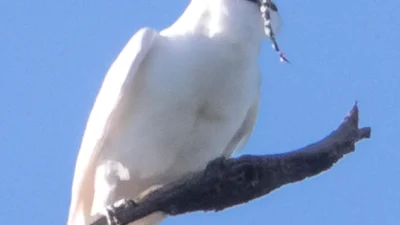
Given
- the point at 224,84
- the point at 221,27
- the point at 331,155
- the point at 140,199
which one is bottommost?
the point at 331,155

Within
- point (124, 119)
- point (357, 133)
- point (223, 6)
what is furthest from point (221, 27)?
point (357, 133)

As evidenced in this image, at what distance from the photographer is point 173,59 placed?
405 centimetres

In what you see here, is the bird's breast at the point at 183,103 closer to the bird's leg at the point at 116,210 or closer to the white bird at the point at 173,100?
the white bird at the point at 173,100

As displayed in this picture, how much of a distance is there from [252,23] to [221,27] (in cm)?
15

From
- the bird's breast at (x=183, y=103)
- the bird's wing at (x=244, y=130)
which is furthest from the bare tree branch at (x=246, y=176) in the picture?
the bird's wing at (x=244, y=130)

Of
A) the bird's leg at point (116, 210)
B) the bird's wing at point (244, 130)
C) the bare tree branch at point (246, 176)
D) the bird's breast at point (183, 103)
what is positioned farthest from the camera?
the bird's wing at point (244, 130)

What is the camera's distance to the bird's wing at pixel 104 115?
13.4ft

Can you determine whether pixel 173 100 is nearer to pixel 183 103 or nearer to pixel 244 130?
pixel 183 103

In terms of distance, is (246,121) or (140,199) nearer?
(140,199)

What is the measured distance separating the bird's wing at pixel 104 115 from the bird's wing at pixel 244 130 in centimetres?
65

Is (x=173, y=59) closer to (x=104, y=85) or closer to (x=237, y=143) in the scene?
(x=104, y=85)

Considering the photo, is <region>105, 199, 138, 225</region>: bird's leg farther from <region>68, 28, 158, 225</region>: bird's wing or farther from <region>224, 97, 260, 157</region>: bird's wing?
<region>224, 97, 260, 157</region>: bird's wing

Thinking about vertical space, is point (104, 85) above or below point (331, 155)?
above

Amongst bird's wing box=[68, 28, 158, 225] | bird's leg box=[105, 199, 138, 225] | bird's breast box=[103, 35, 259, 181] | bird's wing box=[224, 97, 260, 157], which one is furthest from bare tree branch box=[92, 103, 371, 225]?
bird's wing box=[224, 97, 260, 157]
